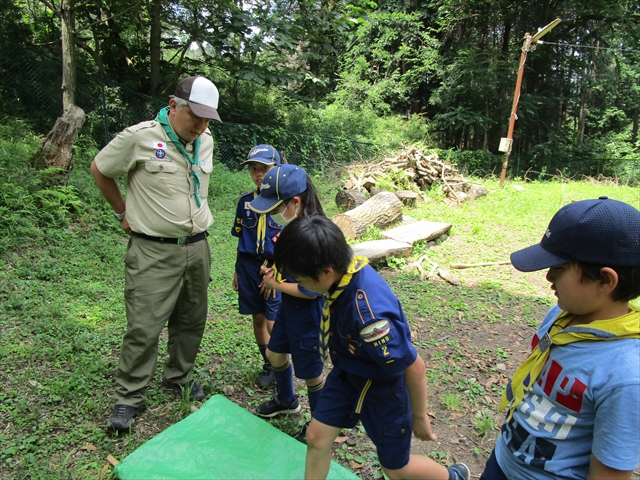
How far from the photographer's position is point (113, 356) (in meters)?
3.22

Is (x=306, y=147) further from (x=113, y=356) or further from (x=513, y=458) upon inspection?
(x=513, y=458)

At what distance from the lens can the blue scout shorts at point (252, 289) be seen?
2676 mm

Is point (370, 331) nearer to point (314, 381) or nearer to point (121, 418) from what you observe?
point (314, 381)

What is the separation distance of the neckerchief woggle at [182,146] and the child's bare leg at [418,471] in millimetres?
1847

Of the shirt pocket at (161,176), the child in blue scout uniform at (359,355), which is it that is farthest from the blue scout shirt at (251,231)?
the child in blue scout uniform at (359,355)

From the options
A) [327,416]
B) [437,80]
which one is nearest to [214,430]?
[327,416]

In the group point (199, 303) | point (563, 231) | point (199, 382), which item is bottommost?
point (199, 382)

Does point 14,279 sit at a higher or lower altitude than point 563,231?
lower

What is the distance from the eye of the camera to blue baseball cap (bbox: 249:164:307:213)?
2.10m

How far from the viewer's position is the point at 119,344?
11.1 ft

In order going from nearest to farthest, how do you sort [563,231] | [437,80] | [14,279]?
[563,231] → [14,279] → [437,80]

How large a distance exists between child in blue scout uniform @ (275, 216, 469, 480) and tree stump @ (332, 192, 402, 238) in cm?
548

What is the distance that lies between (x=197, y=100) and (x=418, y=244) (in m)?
5.16

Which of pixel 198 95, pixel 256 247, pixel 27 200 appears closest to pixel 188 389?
pixel 256 247
